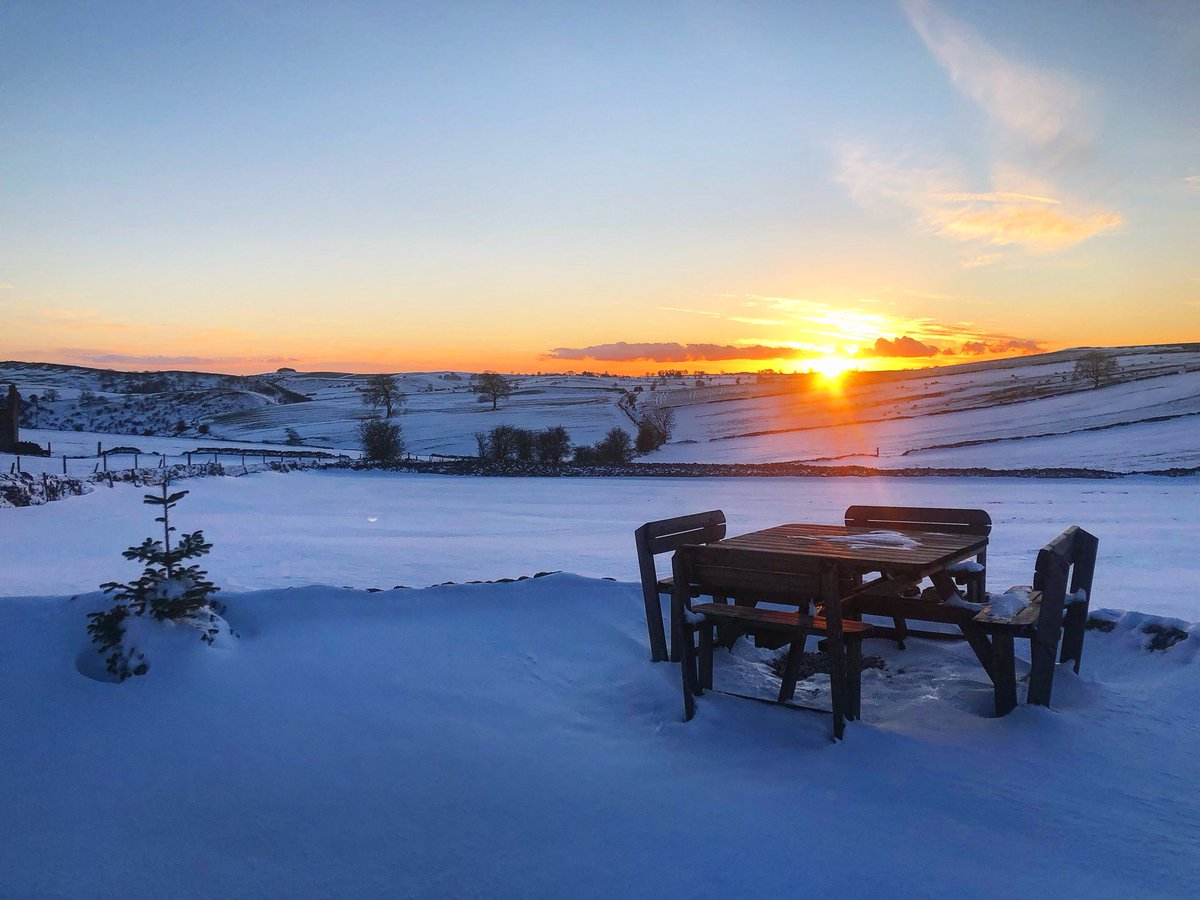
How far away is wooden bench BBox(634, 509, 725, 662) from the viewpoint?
18.5ft

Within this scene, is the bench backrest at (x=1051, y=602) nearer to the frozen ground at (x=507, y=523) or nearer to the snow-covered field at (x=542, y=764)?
the snow-covered field at (x=542, y=764)

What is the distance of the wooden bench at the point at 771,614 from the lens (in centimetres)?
465

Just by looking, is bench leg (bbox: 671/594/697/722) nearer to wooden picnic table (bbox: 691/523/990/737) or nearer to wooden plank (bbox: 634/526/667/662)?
wooden picnic table (bbox: 691/523/990/737)

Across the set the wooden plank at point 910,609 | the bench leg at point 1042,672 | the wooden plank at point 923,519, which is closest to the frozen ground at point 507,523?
the wooden plank at point 923,519

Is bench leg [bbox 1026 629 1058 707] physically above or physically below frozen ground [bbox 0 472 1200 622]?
above

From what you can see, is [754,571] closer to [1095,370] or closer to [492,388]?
[1095,370]

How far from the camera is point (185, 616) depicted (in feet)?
17.5

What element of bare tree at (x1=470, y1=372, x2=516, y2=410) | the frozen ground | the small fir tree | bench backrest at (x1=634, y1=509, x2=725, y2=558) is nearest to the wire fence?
the frozen ground

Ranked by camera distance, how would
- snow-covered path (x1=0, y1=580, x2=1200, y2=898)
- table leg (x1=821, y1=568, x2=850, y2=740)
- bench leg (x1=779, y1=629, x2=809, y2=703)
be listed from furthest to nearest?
bench leg (x1=779, y1=629, x2=809, y2=703) < table leg (x1=821, y1=568, x2=850, y2=740) < snow-covered path (x1=0, y1=580, x2=1200, y2=898)

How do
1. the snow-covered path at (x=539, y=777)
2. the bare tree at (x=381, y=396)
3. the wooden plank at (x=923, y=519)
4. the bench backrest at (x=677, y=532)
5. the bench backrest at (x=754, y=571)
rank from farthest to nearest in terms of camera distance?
the bare tree at (x=381, y=396)
the wooden plank at (x=923, y=519)
the bench backrest at (x=677, y=532)
the bench backrest at (x=754, y=571)
the snow-covered path at (x=539, y=777)

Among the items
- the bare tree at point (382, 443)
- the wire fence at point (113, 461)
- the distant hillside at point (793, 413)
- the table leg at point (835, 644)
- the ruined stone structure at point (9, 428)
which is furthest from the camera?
the bare tree at point (382, 443)

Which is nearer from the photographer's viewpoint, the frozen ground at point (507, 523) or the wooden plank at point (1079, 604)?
the wooden plank at point (1079, 604)

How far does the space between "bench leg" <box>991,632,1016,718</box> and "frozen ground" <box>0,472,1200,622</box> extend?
3.36 meters

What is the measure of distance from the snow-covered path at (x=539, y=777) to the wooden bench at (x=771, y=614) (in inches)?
10.2
